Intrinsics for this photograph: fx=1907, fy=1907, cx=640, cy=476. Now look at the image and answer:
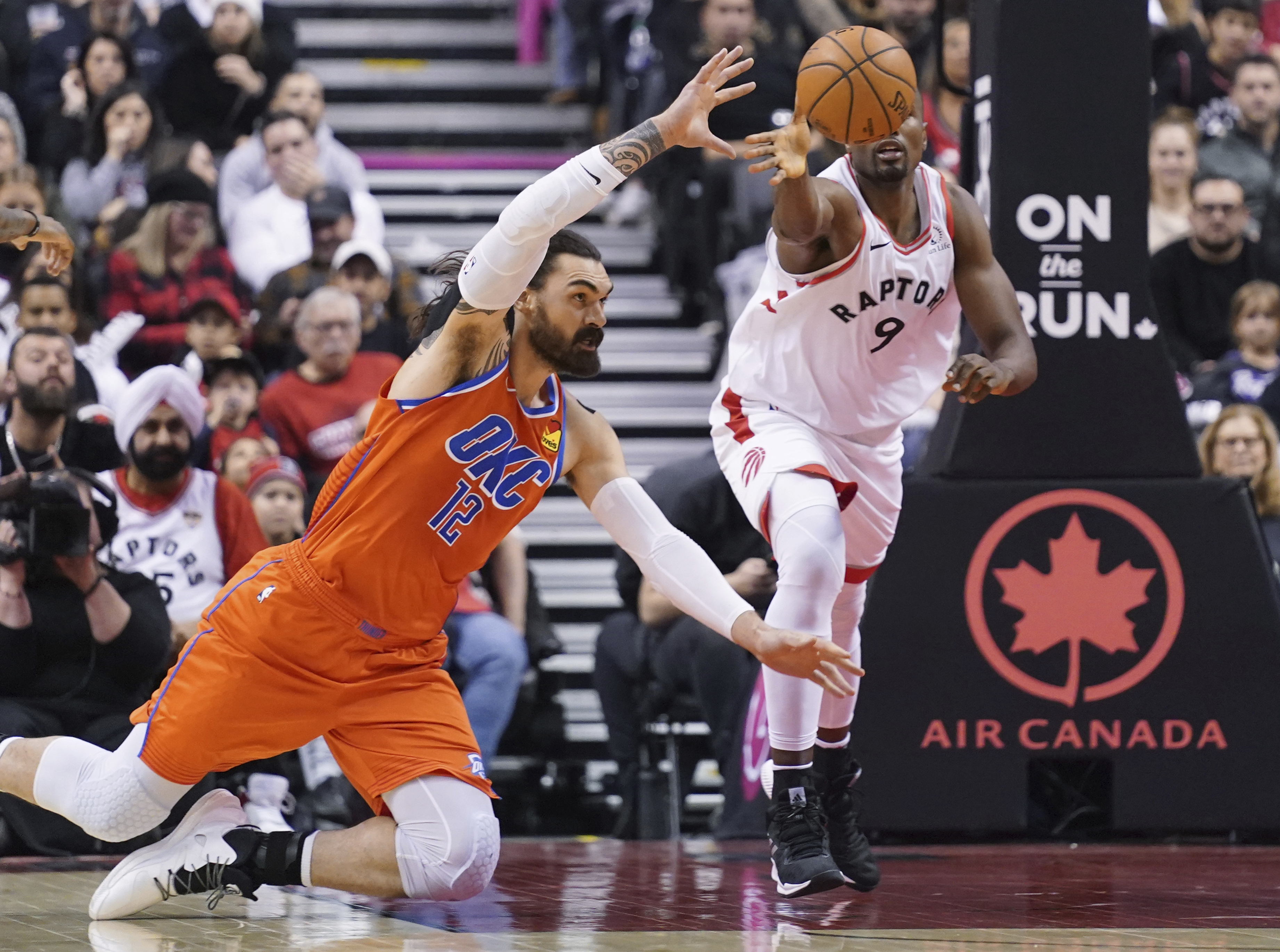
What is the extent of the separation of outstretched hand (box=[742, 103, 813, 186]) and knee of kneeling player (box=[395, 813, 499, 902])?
174 centimetres

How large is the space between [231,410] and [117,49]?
10.5ft

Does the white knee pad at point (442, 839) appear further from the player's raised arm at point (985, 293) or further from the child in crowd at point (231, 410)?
the child in crowd at point (231, 410)

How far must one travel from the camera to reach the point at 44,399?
24.2 ft

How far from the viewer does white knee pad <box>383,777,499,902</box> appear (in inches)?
180

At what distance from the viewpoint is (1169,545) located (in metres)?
6.39

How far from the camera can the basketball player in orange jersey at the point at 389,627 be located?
14.8 feet

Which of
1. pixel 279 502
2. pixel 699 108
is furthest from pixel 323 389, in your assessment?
pixel 699 108

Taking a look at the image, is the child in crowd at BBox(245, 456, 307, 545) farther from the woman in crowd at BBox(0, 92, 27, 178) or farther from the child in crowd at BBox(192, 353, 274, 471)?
the woman in crowd at BBox(0, 92, 27, 178)

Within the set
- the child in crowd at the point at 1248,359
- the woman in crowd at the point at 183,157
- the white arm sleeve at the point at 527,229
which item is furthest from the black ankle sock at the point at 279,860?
the woman in crowd at the point at 183,157

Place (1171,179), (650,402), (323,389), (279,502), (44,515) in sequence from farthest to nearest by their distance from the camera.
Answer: (650,402) → (1171,179) → (323,389) → (279,502) → (44,515)

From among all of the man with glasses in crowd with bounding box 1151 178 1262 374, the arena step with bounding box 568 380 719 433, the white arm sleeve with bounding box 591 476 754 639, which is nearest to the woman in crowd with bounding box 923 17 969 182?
the man with glasses in crowd with bounding box 1151 178 1262 374

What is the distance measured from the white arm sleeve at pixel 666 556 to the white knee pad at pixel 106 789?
49.6 inches

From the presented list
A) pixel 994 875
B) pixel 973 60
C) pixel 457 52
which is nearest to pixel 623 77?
pixel 457 52

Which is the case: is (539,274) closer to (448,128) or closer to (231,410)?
(231,410)
